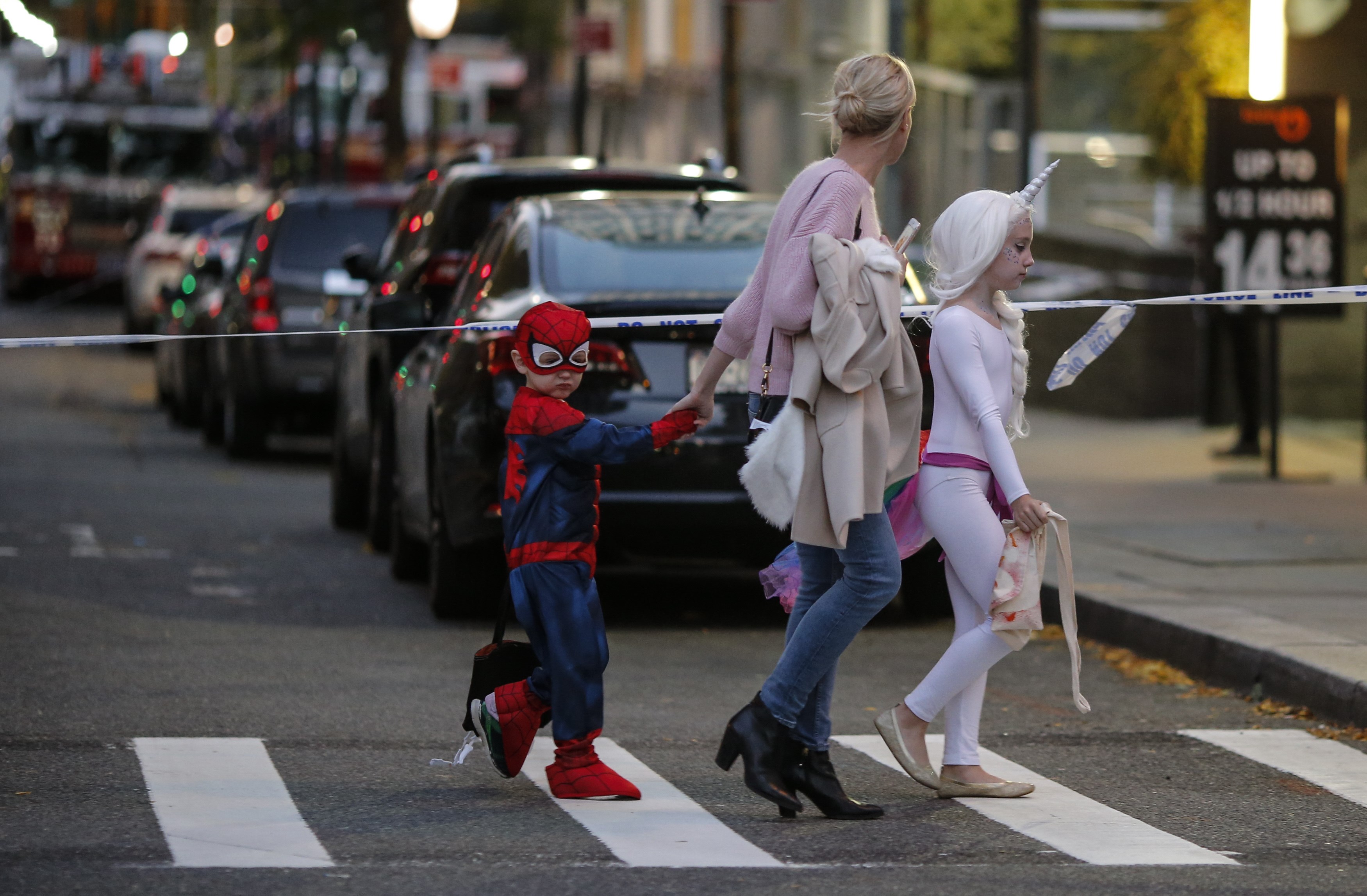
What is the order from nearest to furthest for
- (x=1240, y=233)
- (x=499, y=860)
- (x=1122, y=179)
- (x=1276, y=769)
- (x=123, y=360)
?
1. (x=499, y=860)
2. (x=1276, y=769)
3. (x=1240, y=233)
4. (x=1122, y=179)
5. (x=123, y=360)

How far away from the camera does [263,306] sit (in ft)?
53.7

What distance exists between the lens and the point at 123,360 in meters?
30.5

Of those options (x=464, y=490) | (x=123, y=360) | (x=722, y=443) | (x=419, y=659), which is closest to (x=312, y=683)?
(x=419, y=659)

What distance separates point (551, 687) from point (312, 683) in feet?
6.75

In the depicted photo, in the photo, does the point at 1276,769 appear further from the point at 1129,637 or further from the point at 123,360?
the point at 123,360

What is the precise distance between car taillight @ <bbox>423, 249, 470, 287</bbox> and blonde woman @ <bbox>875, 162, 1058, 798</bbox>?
4.82 meters

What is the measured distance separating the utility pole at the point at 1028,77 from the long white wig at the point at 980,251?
523 inches

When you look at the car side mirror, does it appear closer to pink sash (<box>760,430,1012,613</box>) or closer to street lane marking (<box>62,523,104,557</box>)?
street lane marking (<box>62,523,104,557</box>)

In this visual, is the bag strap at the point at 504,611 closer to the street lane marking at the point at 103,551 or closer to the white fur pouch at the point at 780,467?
the white fur pouch at the point at 780,467

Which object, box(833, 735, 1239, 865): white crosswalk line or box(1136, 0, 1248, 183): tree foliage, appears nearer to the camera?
box(833, 735, 1239, 865): white crosswalk line

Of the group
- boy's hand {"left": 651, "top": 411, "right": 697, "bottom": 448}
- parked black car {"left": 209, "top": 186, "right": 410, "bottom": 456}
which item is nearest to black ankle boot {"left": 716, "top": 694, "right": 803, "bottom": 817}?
boy's hand {"left": 651, "top": 411, "right": 697, "bottom": 448}

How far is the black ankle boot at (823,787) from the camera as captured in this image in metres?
5.90

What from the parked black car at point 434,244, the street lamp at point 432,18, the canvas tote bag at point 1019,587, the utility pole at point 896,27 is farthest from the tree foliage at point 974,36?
the canvas tote bag at point 1019,587

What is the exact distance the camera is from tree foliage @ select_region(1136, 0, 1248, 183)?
1995cm
